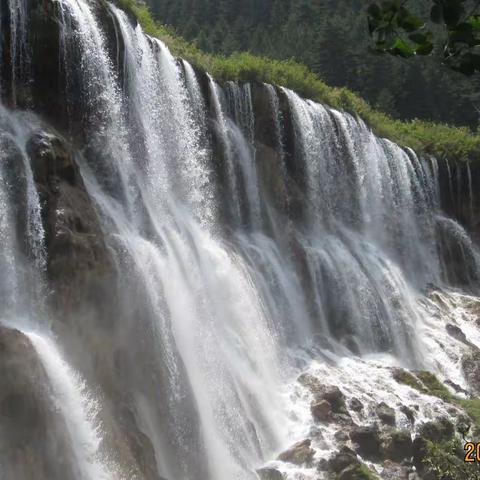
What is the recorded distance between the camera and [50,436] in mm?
9039

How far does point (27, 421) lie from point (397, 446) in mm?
7159

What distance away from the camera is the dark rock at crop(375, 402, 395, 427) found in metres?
14.3

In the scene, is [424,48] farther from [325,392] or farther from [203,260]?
[203,260]

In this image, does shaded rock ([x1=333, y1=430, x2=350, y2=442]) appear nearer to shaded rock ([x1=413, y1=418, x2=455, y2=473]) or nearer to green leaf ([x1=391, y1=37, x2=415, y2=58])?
shaded rock ([x1=413, y1=418, x2=455, y2=473])

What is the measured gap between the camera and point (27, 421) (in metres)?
8.95

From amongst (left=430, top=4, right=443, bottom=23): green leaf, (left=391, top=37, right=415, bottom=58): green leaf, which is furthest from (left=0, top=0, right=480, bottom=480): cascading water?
(left=430, top=4, right=443, bottom=23): green leaf

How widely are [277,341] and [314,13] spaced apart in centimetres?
4437

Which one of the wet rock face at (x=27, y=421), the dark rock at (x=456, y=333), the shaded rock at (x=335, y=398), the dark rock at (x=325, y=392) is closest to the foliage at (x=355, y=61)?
the dark rock at (x=456, y=333)

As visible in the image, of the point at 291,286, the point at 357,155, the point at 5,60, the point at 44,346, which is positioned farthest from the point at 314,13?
the point at 44,346

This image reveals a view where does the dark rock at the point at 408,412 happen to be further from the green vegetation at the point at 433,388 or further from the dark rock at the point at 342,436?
the dark rock at the point at 342,436

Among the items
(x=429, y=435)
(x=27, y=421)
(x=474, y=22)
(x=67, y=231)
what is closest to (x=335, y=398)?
(x=429, y=435)

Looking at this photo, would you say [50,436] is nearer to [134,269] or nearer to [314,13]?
[134,269]

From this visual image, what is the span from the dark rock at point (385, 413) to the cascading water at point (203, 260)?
2.93 ft

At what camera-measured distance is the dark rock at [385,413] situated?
14.3 metres
